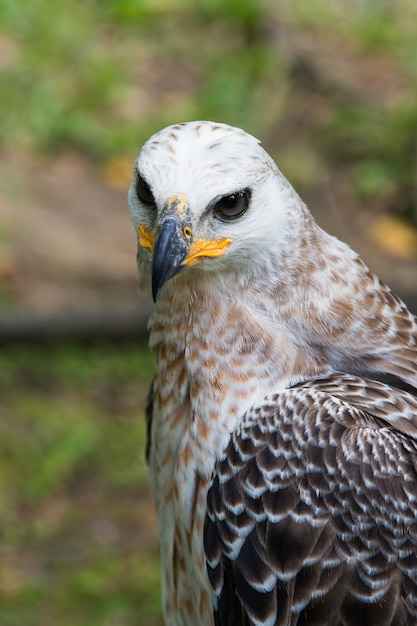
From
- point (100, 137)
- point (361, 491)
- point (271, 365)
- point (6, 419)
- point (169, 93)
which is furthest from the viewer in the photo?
point (169, 93)

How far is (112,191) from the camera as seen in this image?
840cm

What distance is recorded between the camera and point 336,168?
8891 mm

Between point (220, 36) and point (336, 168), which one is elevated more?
point (220, 36)

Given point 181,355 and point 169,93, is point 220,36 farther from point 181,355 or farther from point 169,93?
point 181,355

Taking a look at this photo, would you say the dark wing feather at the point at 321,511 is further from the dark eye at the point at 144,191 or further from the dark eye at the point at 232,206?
the dark eye at the point at 144,191

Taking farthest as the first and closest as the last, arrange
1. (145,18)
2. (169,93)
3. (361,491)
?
1. (145,18)
2. (169,93)
3. (361,491)

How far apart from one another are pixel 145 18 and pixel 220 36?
2.40 ft

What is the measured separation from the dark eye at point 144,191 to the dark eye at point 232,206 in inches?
7.8

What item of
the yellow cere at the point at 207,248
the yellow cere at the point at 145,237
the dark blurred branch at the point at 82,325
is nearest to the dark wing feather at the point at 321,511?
the yellow cere at the point at 207,248

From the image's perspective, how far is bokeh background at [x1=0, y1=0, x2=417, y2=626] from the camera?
19.1 feet

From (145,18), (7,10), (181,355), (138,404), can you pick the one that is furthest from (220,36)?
(181,355)

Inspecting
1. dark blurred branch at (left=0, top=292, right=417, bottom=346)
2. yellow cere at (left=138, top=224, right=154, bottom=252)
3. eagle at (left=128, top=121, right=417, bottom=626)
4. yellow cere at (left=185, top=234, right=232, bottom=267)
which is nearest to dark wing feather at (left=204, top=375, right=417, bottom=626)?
eagle at (left=128, top=121, right=417, bottom=626)

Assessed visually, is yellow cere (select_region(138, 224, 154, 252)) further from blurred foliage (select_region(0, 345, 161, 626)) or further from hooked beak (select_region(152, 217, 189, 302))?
blurred foliage (select_region(0, 345, 161, 626))

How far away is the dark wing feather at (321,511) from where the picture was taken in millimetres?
3100
